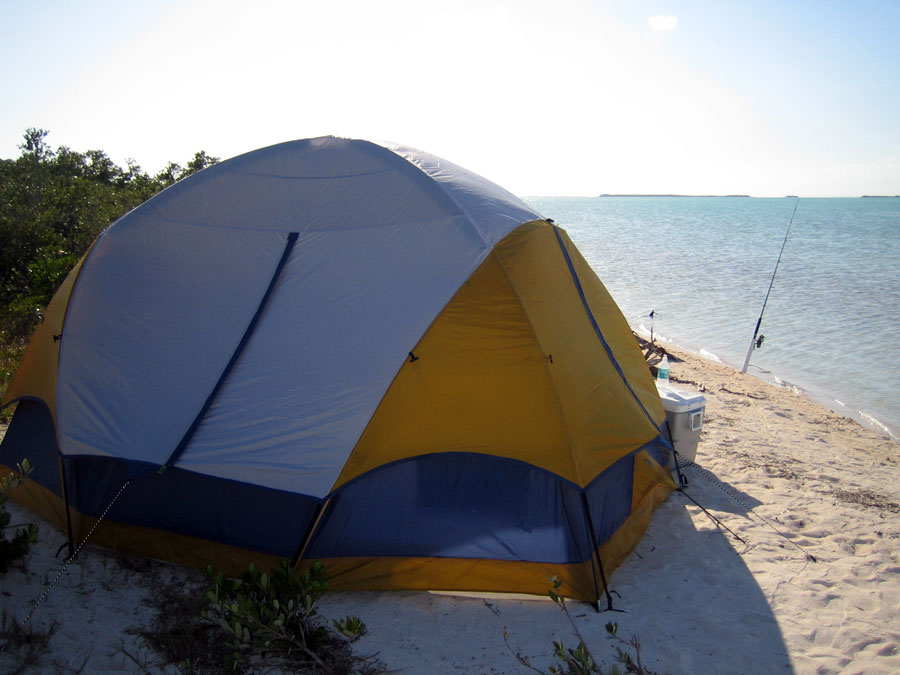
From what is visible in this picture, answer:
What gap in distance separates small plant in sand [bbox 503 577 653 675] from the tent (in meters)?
0.43

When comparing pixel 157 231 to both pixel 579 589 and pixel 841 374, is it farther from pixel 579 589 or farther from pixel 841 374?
pixel 841 374

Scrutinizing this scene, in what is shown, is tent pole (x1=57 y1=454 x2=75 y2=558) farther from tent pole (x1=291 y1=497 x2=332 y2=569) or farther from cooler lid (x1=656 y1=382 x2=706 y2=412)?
cooler lid (x1=656 y1=382 x2=706 y2=412)

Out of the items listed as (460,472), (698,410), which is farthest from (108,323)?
(698,410)

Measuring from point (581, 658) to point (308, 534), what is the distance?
1.63 m

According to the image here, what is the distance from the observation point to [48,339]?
4.12m

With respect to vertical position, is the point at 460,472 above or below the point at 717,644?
above

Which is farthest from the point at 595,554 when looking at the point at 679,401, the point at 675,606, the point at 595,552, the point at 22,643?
the point at 22,643

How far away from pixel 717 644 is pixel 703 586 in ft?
1.73

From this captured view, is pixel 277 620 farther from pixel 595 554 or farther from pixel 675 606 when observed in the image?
pixel 675 606

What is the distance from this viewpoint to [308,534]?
340 centimetres

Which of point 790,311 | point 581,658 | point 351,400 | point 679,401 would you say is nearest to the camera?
point 581,658

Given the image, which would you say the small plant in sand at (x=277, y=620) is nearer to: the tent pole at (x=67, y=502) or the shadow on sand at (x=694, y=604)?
the tent pole at (x=67, y=502)

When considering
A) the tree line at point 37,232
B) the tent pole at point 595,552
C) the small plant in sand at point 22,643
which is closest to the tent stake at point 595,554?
the tent pole at point 595,552

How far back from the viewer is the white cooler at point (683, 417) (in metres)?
5.16
